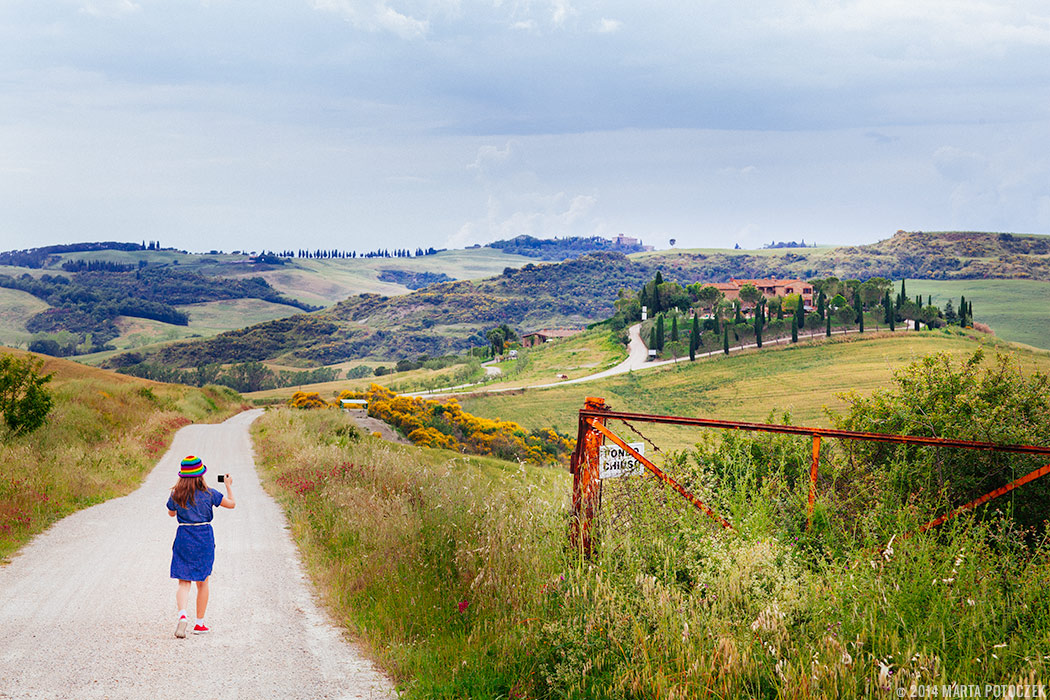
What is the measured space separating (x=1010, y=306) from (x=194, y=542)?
683 feet

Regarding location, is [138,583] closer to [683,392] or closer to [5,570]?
[5,570]

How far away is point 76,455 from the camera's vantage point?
14.9 meters

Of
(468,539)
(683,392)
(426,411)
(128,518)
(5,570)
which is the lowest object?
(683,392)

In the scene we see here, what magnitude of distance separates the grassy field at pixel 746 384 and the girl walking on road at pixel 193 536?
255ft

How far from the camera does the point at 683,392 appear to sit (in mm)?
111312

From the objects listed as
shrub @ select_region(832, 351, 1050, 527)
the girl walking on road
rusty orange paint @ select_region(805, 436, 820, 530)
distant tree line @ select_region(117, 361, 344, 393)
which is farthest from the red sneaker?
distant tree line @ select_region(117, 361, 344, 393)

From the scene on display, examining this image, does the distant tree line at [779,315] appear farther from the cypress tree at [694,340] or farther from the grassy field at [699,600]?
the grassy field at [699,600]

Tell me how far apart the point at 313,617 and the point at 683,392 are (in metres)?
108

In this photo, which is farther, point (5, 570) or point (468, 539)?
point (5, 570)

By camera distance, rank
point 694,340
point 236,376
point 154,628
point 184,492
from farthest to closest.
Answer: point 236,376 → point 694,340 → point 184,492 → point 154,628

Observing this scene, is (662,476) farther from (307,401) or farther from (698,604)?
Result: (307,401)

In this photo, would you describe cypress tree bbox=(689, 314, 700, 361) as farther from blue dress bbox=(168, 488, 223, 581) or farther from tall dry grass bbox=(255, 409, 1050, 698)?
blue dress bbox=(168, 488, 223, 581)

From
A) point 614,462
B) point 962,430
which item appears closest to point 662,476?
point 614,462

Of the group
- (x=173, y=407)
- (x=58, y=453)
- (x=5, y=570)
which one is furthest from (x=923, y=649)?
(x=173, y=407)
